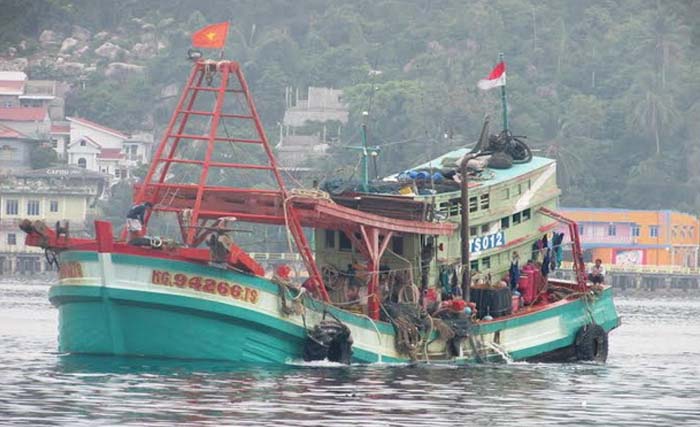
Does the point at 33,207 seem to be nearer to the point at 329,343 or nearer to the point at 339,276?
the point at 339,276

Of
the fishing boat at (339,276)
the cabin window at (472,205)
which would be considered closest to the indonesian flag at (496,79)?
the fishing boat at (339,276)

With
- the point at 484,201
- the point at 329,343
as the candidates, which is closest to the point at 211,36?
the point at 329,343

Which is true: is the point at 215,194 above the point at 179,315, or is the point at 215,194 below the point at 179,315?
above

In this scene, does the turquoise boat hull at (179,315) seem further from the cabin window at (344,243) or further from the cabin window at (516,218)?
the cabin window at (516,218)

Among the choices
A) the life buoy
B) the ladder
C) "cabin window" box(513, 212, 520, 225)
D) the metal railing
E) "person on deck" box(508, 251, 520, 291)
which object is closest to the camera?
the life buoy

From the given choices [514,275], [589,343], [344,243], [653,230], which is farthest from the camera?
[653,230]

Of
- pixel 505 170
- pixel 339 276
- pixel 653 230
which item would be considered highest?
pixel 653 230

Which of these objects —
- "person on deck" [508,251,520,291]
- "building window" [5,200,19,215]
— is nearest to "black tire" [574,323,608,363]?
"person on deck" [508,251,520,291]

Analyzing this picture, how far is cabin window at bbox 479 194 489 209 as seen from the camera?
6469 cm

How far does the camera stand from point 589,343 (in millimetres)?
66125

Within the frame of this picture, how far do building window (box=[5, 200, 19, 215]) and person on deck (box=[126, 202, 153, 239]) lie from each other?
442 feet

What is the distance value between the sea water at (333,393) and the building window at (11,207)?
126 meters

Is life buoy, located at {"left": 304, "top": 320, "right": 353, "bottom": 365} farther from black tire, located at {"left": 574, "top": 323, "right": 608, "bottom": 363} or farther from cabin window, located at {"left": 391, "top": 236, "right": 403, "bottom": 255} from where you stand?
black tire, located at {"left": 574, "top": 323, "right": 608, "bottom": 363}

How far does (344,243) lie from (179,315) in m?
Result: 7.53
